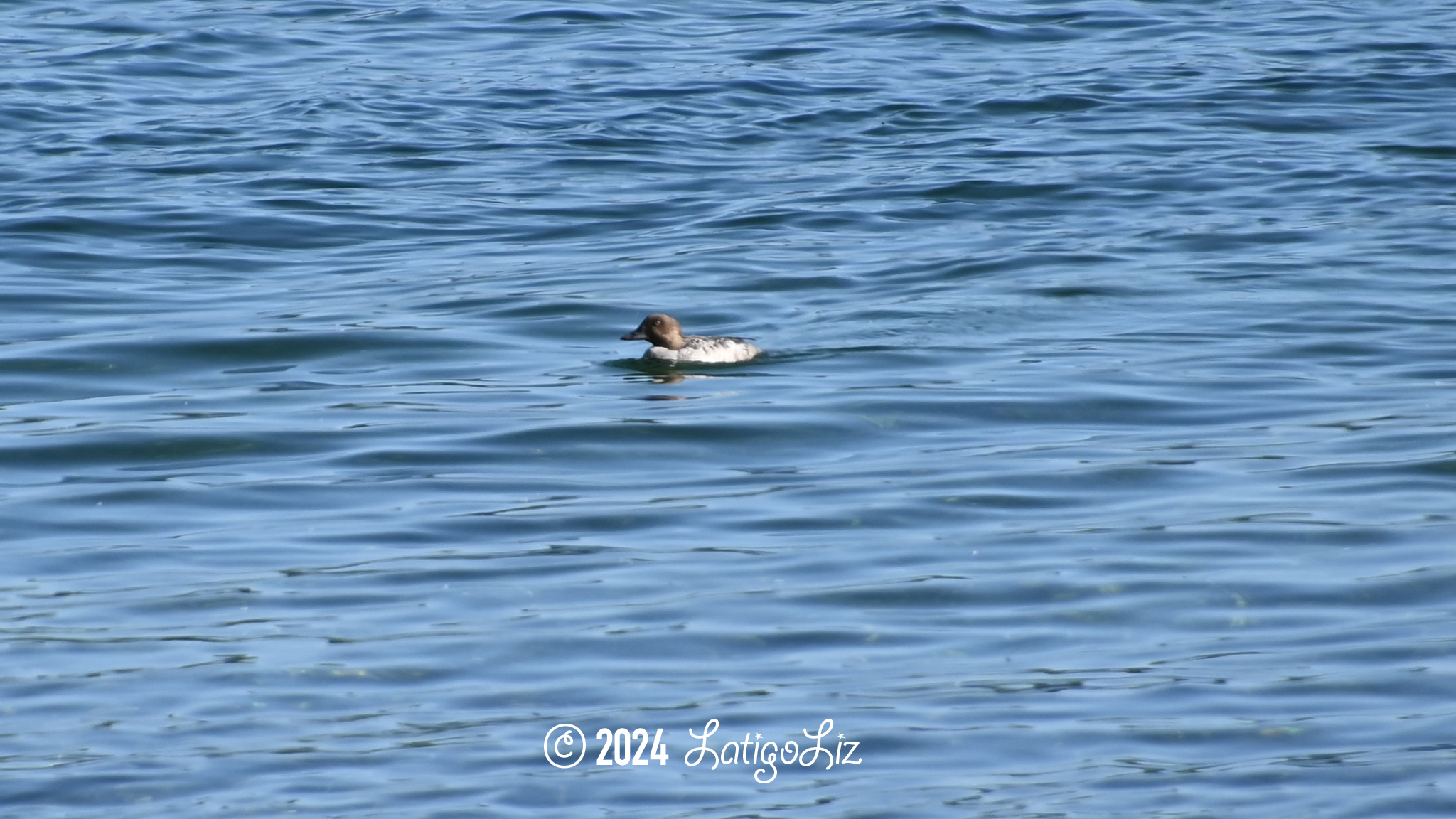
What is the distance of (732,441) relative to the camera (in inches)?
487

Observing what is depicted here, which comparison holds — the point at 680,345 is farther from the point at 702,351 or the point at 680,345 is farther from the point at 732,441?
the point at 732,441

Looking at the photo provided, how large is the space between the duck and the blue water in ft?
0.57

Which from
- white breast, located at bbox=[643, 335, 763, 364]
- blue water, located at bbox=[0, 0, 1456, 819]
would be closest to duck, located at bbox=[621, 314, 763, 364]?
white breast, located at bbox=[643, 335, 763, 364]

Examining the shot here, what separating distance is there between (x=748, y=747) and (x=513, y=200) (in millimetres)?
13803

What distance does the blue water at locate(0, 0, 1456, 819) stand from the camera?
7.49 meters

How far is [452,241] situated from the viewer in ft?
62.1

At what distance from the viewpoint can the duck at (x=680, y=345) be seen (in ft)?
45.9

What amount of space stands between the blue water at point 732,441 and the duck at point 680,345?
0.57 feet

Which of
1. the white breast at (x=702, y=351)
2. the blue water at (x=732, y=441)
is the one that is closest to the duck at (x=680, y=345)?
the white breast at (x=702, y=351)

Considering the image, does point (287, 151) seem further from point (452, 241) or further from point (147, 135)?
point (452, 241)

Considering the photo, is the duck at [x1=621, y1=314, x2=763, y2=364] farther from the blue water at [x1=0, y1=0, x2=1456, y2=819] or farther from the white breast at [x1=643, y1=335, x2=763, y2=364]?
the blue water at [x1=0, y1=0, x2=1456, y2=819]

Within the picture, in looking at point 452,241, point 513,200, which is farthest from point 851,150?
point 452,241

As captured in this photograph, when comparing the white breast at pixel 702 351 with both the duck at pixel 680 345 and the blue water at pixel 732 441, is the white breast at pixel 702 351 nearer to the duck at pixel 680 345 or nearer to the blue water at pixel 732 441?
the duck at pixel 680 345

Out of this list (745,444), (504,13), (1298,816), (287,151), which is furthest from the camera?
(504,13)
